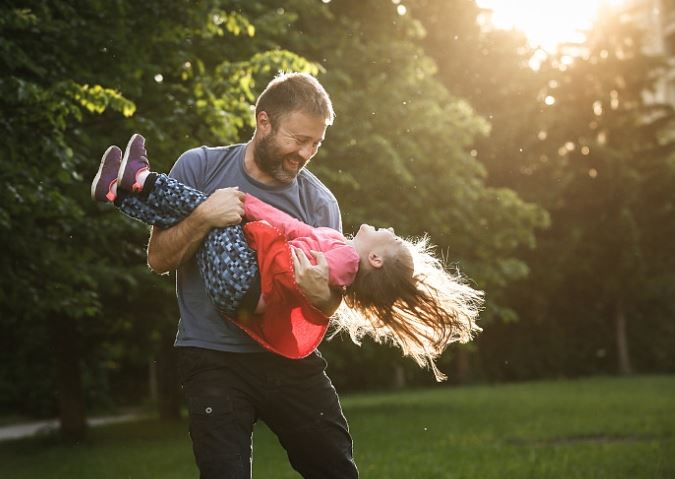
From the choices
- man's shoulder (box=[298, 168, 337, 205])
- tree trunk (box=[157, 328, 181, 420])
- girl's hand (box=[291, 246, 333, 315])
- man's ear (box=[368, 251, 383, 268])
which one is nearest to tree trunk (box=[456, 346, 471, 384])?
tree trunk (box=[157, 328, 181, 420])

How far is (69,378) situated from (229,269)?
45.6ft

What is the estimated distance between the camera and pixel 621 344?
1303 inches

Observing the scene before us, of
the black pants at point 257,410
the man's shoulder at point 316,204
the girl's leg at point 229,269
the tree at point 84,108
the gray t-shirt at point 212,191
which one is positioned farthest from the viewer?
the tree at point 84,108

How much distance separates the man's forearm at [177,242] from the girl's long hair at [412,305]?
2.17ft

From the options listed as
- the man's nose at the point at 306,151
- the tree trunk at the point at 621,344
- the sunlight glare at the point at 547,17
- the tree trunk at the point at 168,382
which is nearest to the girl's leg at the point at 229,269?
the man's nose at the point at 306,151

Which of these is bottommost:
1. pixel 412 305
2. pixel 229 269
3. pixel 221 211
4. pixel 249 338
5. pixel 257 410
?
pixel 257 410

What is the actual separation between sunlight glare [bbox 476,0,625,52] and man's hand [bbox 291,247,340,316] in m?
18.7

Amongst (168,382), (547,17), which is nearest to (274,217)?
(168,382)

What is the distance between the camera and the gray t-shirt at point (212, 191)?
3.71 m

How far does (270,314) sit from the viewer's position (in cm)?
357

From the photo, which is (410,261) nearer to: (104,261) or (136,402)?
(104,261)

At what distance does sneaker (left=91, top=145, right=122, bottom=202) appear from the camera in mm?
3773

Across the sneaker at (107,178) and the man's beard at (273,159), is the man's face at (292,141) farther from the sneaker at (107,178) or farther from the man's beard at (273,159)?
the sneaker at (107,178)

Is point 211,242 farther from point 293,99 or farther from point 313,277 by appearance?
point 293,99
